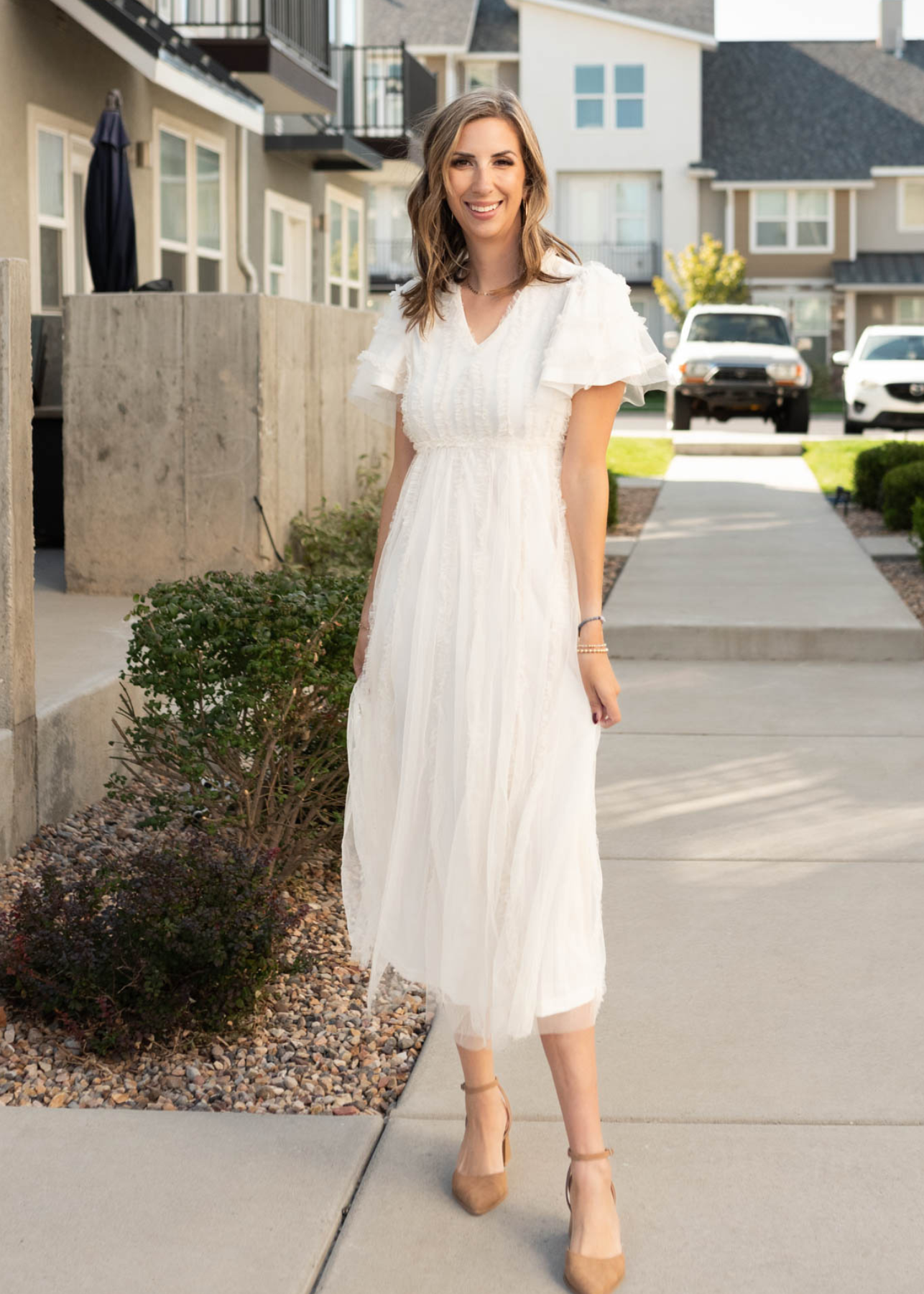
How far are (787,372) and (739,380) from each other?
2.39 feet

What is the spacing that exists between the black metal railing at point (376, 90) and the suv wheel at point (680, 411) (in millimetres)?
5238

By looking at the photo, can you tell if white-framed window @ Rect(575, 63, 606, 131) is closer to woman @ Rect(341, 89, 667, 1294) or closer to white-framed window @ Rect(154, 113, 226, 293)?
white-framed window @ Rect(154, 113, 226, 293)

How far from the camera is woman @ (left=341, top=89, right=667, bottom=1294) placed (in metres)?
2.86

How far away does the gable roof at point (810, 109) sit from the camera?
145 feet

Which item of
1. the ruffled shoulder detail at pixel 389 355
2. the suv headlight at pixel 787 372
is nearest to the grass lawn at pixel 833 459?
the suv headlight at pixel 787 372

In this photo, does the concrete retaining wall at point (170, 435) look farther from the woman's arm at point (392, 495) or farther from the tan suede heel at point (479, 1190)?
the tan suede heel at point (479, 1190)

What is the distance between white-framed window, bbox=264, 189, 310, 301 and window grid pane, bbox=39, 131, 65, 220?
199 inches

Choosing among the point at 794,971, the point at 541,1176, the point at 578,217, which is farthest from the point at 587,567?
the point at 578,217

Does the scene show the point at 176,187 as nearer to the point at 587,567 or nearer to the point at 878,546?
the point at 878,546

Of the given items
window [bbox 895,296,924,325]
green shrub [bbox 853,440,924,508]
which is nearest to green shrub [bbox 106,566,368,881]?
green shrub [bbox 853,440,924,508]

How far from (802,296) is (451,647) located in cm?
4370

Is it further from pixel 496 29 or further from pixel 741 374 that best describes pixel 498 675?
pixel 496 29

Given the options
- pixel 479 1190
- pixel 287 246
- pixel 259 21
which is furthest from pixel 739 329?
pixel 479 1190

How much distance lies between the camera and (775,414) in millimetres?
23938
